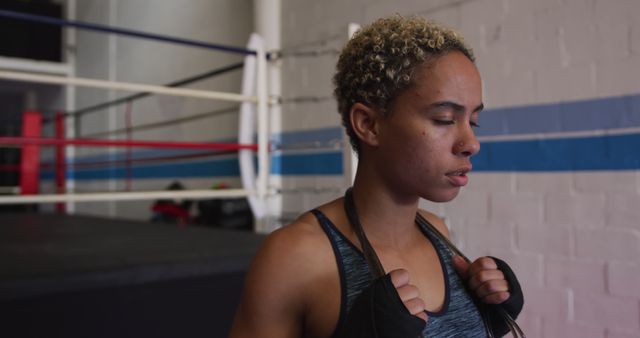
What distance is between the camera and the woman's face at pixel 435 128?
0.72 metres

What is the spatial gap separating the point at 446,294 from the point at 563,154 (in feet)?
3.96

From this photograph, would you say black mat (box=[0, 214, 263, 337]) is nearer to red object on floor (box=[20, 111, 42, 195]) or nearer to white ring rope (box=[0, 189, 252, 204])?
white ring rope (box=[0, 189, 252, 204])

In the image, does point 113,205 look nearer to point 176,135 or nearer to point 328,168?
point 176,135

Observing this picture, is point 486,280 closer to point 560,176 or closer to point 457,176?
point 457,176

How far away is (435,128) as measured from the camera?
0.72 metres

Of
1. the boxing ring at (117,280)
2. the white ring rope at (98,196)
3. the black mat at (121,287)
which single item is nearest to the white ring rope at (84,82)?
the boxing ring at (117,280)

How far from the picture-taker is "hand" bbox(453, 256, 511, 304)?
79cm

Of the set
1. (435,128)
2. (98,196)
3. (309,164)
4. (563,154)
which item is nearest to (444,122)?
(435,128)

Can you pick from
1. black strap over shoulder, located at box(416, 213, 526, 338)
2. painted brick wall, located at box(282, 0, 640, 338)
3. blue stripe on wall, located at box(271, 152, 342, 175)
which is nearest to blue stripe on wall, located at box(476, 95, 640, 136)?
painted brick wall, located at box(282, 0, 640, 338)

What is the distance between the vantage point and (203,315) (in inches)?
55.6

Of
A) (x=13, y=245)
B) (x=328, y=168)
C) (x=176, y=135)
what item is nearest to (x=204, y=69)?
(x=176, y=135)

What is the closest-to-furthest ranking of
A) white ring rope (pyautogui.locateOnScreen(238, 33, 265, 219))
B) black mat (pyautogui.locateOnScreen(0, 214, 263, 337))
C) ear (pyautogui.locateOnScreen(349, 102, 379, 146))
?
1. ear (pyautogui.locateOnScreen(349, 102, 379, 146))
2. black mat (pyautogui.locateOnScreen(0, 214, 263, 337))
3. white ring rope (pyautogui.locateOnScreen(238, 33, 265, 219))

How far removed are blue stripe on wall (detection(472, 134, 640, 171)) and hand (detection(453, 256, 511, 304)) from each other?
3.47ft

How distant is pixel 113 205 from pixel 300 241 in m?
5.05
